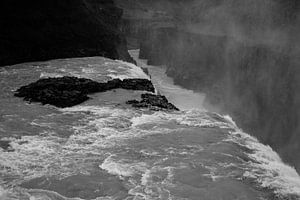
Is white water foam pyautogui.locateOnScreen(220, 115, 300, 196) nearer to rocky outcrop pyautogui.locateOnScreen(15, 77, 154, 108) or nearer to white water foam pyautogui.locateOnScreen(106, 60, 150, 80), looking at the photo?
rocky outcrop pyautogui.locateOnScreen(15, 77, 154, 108)

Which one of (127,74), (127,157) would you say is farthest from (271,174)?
(127,74)

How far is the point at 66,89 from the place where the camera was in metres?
20.9

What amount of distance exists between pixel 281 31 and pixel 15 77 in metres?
24.6

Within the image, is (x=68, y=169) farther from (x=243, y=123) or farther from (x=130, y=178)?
(x=243, y=123)

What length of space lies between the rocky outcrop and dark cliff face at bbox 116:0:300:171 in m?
10.9

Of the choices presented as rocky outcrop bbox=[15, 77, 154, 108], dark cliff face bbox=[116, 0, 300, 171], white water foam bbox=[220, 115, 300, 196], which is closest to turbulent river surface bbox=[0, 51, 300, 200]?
white water foam bbox=[220, 115, 300, 196]

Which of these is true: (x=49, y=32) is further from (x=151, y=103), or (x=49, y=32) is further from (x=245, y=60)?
(x=245, y=60)

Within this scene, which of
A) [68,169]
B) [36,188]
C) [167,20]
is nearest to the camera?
[36,188]

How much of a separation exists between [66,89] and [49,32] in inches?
491

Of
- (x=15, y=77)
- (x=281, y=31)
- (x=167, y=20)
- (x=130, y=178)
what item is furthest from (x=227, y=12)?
(x=130, y=178)

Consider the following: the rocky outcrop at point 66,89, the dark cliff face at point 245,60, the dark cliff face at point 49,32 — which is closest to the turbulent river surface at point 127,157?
the rocky outcrop at point 66,89

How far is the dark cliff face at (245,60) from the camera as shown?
28891 mm

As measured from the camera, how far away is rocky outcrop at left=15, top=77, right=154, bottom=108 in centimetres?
1969

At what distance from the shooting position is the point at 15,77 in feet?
81.5
